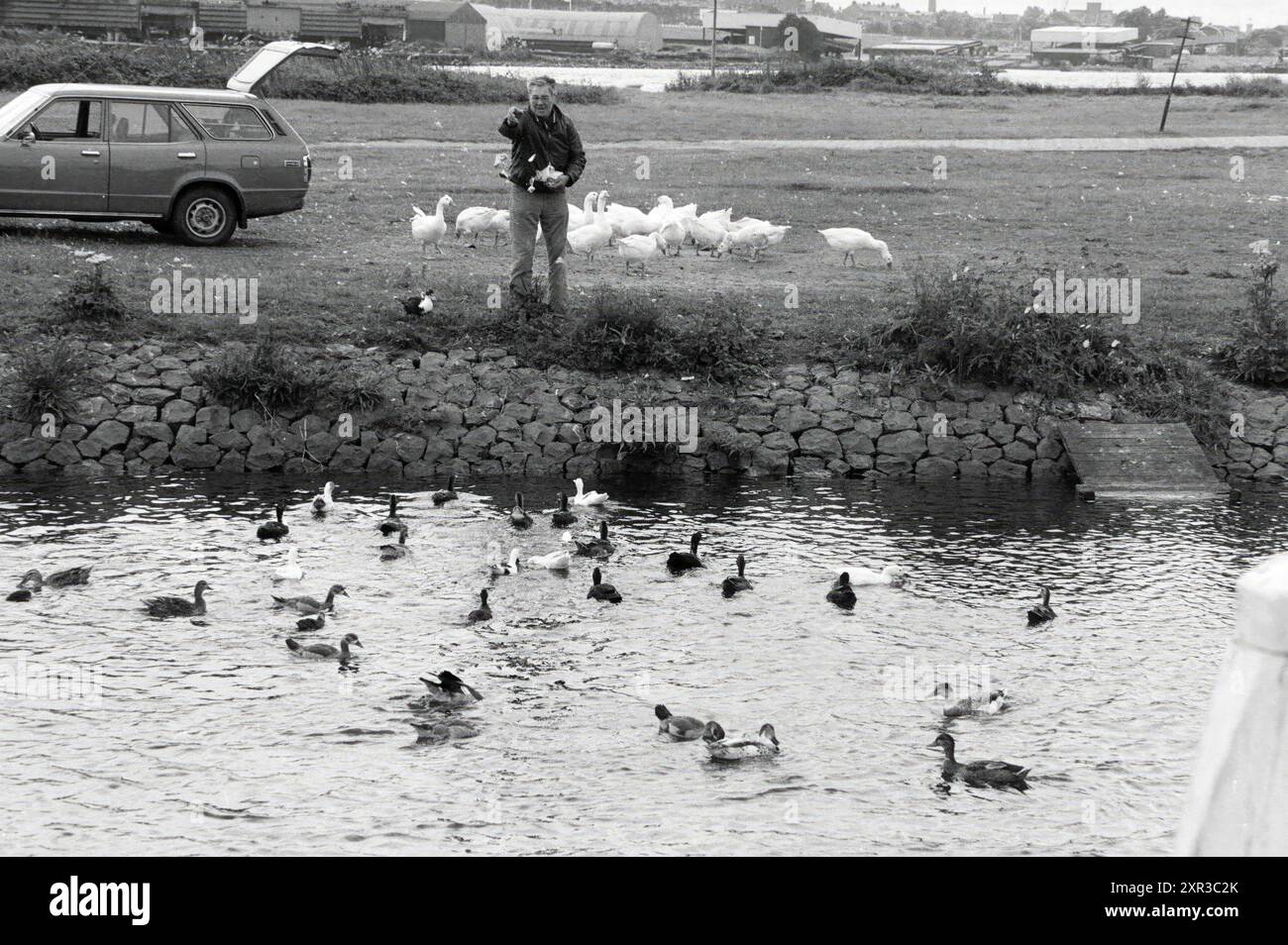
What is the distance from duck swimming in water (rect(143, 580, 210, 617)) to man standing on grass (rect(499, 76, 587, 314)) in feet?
24.5

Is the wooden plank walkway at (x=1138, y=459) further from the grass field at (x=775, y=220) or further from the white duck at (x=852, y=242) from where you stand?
the white duck at (x=852, y=242)

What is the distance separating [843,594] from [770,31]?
85.8 metres

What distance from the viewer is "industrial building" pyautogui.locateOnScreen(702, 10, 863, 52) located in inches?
3376

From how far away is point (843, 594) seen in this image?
1470 centimetres

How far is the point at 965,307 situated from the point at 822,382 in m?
2.24

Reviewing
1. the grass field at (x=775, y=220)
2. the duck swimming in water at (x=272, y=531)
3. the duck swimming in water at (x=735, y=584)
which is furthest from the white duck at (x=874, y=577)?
the grass field at (x=775, y=220)

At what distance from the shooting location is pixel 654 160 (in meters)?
36.0

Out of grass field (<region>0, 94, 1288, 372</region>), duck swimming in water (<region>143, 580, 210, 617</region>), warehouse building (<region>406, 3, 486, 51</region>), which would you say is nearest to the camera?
duck swimming in water (<region>143, 580, 210, 617</region>)

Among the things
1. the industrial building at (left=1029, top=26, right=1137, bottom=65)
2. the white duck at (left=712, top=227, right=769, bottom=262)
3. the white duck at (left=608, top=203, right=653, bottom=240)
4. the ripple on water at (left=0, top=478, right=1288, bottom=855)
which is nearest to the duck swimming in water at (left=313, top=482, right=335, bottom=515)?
the ripple on water at (left=0, top=478, right=1288, bottom=855)

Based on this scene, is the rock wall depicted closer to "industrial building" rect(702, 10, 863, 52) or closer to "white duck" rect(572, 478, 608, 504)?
"white duck" rect(572, 478, 608, 504)

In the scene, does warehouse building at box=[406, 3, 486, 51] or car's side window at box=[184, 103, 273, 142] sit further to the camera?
warehouse building at box=[406, 3, 486, 51]

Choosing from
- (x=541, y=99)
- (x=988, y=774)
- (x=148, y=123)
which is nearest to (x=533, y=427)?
(x=541, y=99)

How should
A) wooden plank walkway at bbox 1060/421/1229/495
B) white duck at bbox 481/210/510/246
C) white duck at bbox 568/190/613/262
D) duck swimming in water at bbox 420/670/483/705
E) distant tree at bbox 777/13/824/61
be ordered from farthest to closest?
distant tree at bbox 777/13/824/61 → white duck at bbox 481/210/510/246 → white duck at bbox 568/190/613/262 → wooden plank walkway at bbox 1060/421/1229/495 → duck swimming in water at bbox 420/670/483/705

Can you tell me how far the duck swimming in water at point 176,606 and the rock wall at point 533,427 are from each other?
228 inches
